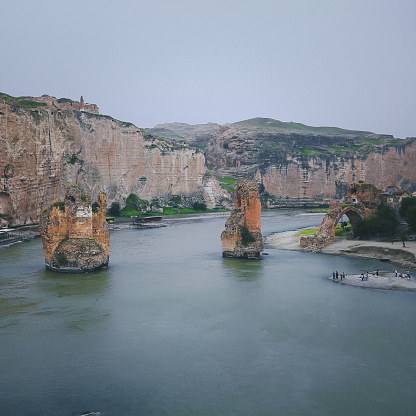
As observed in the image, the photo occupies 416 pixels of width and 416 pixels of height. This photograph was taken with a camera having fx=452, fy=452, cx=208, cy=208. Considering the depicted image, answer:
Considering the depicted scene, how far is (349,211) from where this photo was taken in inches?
1822

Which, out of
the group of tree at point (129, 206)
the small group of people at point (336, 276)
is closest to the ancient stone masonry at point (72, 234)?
the small group of people at point (336, 276)

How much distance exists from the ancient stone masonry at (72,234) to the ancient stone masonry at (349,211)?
20700 mm

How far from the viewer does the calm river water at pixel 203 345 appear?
14531mm

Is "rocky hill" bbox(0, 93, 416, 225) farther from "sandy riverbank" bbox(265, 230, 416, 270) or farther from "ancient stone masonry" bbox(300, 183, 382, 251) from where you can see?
"ancient stone masonry" bbox(300, 183, 382, 251)

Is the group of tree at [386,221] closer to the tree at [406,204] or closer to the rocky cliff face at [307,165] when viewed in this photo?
the tree at [406,204]

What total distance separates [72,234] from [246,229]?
1421cm

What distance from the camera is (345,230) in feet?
165

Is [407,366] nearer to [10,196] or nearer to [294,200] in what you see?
[10,196]

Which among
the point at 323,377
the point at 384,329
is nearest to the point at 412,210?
the point at 384,329

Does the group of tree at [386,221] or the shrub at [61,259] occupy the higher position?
the group of tree at [386,221]

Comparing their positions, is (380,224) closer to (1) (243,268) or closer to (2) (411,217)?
(2) (411,217)

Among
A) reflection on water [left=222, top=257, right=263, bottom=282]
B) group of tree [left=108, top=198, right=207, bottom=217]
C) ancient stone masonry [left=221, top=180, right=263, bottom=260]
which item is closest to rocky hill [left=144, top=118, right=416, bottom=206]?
group of tree [left=108, top=198, right=207, bottom=217]

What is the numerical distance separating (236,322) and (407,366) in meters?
7.99

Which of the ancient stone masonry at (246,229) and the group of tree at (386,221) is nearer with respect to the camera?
the ancient stone masonry at (246,229)
